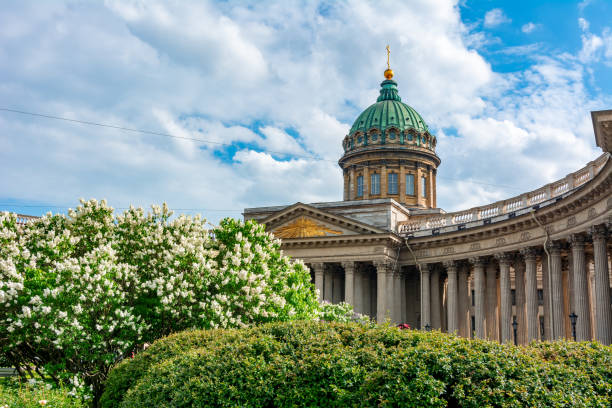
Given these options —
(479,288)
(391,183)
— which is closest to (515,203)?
(479,288)

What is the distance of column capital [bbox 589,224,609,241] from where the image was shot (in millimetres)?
31705

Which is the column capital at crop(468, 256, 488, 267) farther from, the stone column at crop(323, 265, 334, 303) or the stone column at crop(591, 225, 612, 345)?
the stone column at crop(591, 225, 612, 345)

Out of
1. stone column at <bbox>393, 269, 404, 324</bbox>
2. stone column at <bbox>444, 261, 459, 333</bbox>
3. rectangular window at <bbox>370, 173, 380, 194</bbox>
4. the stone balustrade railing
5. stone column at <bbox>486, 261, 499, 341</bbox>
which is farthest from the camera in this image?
rectangular window at <bbox>370, 173, 380, 194</bbox>

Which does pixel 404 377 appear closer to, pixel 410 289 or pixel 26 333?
pixel 26 333

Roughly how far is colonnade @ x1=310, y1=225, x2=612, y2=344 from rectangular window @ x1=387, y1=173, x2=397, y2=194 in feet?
51.7

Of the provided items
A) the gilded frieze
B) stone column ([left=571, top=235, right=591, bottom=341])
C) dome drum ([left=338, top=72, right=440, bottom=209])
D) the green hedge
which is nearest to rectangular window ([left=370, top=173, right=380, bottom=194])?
dome drum ([left=338, top=72, right=440, bottom=209])

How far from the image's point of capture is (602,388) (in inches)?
467

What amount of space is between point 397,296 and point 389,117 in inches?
1112

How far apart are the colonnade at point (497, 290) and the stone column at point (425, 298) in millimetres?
81

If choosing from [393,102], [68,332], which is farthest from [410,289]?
[68,332]

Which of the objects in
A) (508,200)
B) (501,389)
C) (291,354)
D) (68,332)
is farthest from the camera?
(508,200)

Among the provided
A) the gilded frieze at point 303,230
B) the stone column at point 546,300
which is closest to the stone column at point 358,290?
the gilded frieze at point 303,230

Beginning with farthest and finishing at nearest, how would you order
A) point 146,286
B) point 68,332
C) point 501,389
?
point 146,286, point 68,332, point 501,389

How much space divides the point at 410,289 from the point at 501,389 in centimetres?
4466
